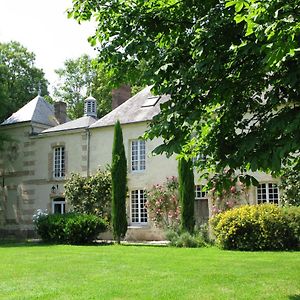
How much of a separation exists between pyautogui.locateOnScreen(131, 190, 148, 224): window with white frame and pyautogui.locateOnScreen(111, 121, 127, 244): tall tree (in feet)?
6.05

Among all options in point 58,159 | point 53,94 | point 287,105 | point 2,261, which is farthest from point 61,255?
point 53,94

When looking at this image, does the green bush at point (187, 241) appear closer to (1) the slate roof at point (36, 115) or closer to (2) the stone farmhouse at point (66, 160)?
(2) the stone farmhouse at point (66, 160)

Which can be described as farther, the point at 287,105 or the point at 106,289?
the point at 106,289

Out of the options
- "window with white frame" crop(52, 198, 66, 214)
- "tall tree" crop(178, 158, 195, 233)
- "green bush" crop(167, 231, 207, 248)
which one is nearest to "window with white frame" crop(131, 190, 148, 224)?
"tall tree" crop(178, 158, 195, 233)

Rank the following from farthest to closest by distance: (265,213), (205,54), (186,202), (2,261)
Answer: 1. (186,202)
2. (265,213)
3. (2,261)
4. (205,54)

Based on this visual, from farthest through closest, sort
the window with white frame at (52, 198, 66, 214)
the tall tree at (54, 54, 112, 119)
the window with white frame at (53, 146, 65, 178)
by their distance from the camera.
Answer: the tall tree at (54, 54, 112, 119) < the window with white frame at (53, 146, 65, 178) < the window with white frame at (52, 198, 66, 214)

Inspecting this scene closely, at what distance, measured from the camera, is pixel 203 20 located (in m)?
5.62

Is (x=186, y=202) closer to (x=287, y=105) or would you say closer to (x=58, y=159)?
(x=58, y=159)

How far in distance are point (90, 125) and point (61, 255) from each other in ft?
34.2

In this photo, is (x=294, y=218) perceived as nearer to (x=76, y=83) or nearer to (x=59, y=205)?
(x=59, y=205)

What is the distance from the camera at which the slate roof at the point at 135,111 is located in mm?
20812

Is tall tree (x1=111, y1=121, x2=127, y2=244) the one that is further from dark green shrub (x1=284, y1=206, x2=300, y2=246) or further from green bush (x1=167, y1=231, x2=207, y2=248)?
dark green shrub (x1=284, y1=206, x2=300, y2=246)

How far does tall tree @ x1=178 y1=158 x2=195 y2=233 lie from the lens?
17266mm

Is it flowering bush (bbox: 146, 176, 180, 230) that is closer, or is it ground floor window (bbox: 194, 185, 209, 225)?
flowering bush (bbox: 146, 176, 180, 230)
